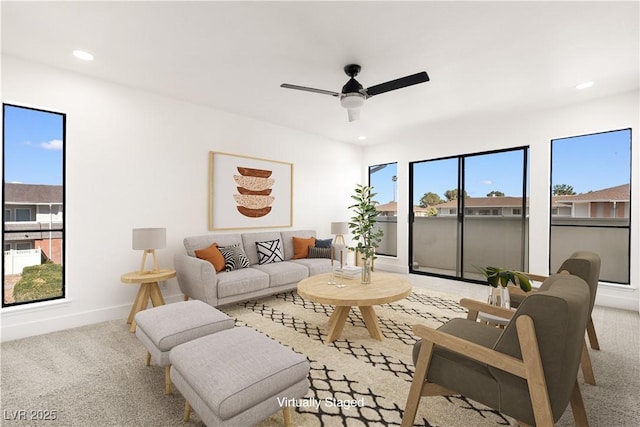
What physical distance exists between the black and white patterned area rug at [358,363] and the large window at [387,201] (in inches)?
91.3

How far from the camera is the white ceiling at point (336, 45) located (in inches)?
84.6

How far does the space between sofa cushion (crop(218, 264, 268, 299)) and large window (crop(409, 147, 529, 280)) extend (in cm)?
327

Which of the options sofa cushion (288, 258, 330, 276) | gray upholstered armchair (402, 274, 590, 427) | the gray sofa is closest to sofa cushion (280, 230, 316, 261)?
the gray sofa

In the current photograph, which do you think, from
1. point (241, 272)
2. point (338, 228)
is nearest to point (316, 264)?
point (241, 272)

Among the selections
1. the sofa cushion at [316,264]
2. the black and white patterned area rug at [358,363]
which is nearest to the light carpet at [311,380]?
the black and white patterned area rug at [358,363]

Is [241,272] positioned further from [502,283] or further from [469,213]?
[469,213]

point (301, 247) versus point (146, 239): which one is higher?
point (146, 239)

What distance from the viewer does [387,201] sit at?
20.7 ft

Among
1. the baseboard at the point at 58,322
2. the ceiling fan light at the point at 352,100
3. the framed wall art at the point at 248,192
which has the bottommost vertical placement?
the baseboard at the point at 58,322

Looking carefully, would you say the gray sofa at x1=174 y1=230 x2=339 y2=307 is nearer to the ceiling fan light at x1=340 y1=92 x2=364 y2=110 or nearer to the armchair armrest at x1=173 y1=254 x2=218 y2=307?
the armchair armrest at x1=173 y1=254 x2=218 y2=307

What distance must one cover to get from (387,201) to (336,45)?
13.6 feet

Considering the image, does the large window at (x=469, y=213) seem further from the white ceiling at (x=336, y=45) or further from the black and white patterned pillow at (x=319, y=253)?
the black and white patterned pillow at (x=319, y=253)

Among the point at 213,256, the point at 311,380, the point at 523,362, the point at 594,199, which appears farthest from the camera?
Answer: the point at 594,199

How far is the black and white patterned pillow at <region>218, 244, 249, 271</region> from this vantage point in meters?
3.76
